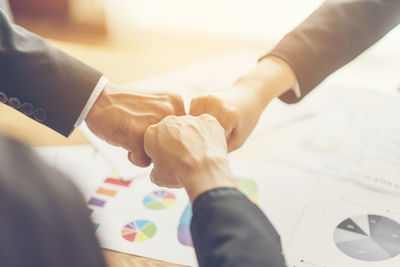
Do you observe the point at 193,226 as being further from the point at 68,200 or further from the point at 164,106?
the point at 164,106

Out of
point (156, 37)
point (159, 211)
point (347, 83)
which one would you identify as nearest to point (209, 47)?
point (156, 37)

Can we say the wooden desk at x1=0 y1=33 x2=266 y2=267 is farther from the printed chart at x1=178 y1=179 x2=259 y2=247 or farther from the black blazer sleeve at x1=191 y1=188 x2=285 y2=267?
the black blazer sleeve at x1=191 y1=188 x2=285 y2=267

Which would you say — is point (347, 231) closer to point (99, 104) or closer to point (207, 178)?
point (207, 178)

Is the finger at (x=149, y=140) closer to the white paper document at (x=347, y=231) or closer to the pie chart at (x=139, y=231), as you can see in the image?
the pie chart at (x=139, y=231)

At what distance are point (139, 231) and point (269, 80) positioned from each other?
0.39m

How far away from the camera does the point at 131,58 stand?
51.2 inches

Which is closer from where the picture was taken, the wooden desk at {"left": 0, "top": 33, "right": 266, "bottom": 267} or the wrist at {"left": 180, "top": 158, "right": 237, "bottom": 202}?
the wrist at {"left": 180, "top": 158, "right": 237, "bottom": 202}

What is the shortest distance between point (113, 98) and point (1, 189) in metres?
0.62

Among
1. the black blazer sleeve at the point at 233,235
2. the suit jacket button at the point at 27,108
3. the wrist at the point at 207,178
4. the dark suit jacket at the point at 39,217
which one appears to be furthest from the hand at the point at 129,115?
the dark suit jacket at the point at 39,217

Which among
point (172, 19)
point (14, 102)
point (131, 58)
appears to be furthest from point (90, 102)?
point (172, 19)

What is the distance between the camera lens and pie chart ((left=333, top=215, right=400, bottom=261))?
67cm

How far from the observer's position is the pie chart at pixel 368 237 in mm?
674

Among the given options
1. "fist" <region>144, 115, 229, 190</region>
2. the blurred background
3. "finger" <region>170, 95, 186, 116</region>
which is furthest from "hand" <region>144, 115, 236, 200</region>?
the blurred background

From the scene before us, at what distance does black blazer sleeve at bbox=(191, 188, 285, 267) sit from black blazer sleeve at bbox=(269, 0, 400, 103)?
481mm
